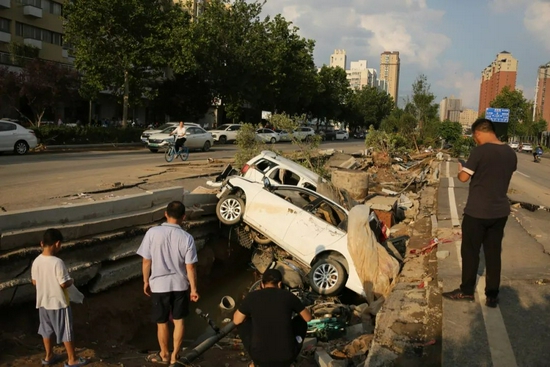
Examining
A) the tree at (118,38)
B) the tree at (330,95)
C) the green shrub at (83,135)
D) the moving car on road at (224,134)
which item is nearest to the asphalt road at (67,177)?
the green shrub at (83,135)

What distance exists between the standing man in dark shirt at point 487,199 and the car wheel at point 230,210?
591 centimetres

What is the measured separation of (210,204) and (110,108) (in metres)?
42.3

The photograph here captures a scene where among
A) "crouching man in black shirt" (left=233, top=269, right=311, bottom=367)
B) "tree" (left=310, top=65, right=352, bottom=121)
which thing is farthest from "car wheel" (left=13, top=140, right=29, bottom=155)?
"tree" (left=310, top=65, right=352, bottom=121)

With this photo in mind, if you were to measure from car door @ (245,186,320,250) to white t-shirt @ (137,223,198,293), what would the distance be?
16.1ft

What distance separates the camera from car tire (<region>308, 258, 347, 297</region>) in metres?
9.11

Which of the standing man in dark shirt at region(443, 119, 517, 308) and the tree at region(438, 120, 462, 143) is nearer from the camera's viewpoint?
the standing man in dark shirt at region(443, 119, 517, 308)

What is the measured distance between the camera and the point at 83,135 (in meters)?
27.6

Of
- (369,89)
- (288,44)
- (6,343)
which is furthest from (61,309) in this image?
(369,89)

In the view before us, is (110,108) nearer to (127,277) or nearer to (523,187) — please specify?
(523,187)

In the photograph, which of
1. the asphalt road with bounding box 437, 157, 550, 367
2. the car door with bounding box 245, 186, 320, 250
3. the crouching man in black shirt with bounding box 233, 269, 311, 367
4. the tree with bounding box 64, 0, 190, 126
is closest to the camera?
the crouching man in black shirt with bounding box 233, 269, 311, 367

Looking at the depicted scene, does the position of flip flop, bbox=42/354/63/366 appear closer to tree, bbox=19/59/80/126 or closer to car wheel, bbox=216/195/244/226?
car wheel, bbox=216/195/244/226

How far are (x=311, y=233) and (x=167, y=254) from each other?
492 cm

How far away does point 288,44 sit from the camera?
50375mm

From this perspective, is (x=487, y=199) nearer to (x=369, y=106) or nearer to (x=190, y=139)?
(x=190, y=139)
